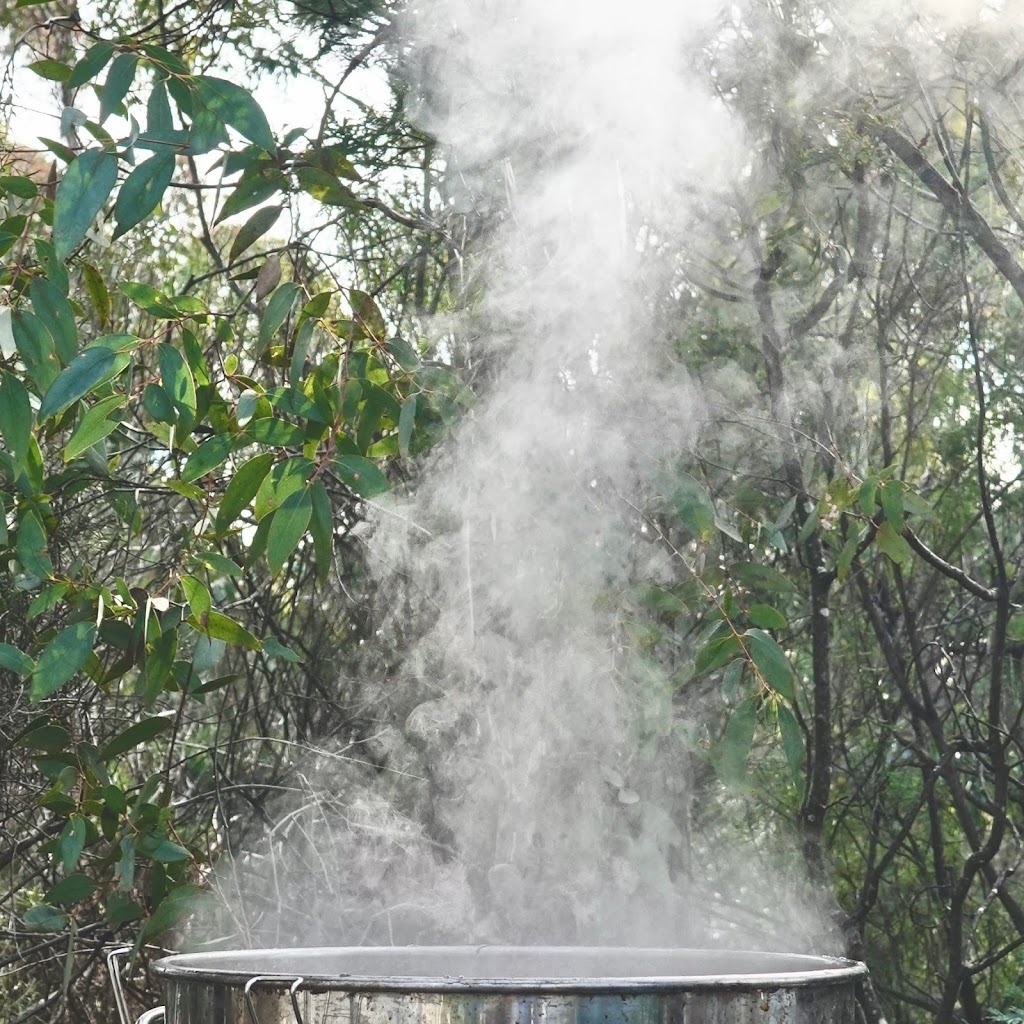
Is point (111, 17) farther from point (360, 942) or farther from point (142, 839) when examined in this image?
point (360, 942)

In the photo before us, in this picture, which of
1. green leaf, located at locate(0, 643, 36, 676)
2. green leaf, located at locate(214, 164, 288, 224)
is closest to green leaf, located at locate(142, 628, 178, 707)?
green leaf, located at locate(0, 643, 36, 676)

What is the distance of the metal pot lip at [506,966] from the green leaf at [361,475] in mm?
559

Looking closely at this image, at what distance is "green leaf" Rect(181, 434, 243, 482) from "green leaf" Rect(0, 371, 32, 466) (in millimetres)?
211

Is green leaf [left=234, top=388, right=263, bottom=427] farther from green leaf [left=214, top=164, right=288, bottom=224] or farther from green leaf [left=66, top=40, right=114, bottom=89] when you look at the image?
green leaf [left=66, top=40, right=114, bottom=89]

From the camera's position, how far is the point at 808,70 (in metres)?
2.33

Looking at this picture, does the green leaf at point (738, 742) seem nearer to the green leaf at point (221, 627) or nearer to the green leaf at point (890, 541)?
the green leaf at point (890, 541)

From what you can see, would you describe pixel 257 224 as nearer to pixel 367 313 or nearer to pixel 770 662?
pixel 367 313

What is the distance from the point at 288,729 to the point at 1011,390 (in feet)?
5.56

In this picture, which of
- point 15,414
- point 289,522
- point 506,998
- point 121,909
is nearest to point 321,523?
point 289,522

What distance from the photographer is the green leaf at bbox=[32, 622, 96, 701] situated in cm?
159

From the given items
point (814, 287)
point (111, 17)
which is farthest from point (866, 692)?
point (111, 17)

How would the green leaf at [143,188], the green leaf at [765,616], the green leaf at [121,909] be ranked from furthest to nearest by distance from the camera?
the green leaf at [121,909], the green leaf at [765,616], the green leaf at [143,188]

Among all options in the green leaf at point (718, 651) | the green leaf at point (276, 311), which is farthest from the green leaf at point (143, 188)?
the green leaf at point (718, 651)

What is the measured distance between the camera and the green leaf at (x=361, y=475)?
1479 millimetres
